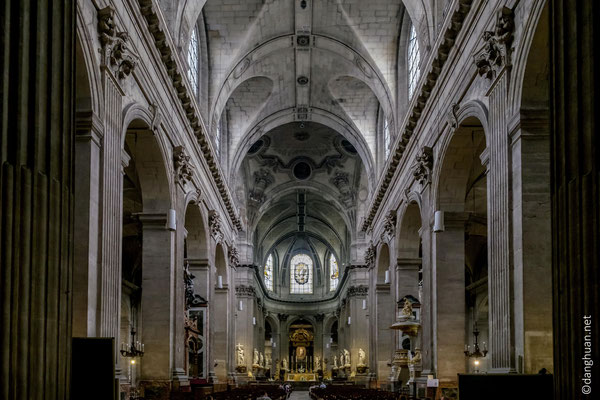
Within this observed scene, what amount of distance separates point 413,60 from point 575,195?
773 inches

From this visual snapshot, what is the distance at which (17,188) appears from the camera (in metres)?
7.04

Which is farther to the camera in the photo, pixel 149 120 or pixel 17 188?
pixel 149 120

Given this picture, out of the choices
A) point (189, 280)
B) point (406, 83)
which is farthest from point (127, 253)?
point (406, 83)

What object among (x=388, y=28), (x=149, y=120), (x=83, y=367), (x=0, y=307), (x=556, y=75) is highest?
(x=388, y=28)

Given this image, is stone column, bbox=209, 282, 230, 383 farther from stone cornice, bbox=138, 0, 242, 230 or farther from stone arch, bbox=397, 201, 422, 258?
stone arch, bbox=397, 201, 422, 258

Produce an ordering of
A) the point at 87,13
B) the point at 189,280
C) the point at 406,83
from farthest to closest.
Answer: the point at 406,83 < the point at 189,280 < the point at 87,13

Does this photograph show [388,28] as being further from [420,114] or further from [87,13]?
[87,13]

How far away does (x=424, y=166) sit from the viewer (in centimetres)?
2205

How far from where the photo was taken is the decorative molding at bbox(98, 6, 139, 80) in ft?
46.4

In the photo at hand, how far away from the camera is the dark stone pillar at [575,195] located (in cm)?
738

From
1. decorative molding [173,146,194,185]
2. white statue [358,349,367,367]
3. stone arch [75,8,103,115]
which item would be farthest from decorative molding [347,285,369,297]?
stone arch [75,8,103,115]

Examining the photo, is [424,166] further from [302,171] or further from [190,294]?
[302,171]

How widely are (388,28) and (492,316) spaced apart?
15.9 meters

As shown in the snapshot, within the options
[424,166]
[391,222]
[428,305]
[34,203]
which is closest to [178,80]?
[424,166]
